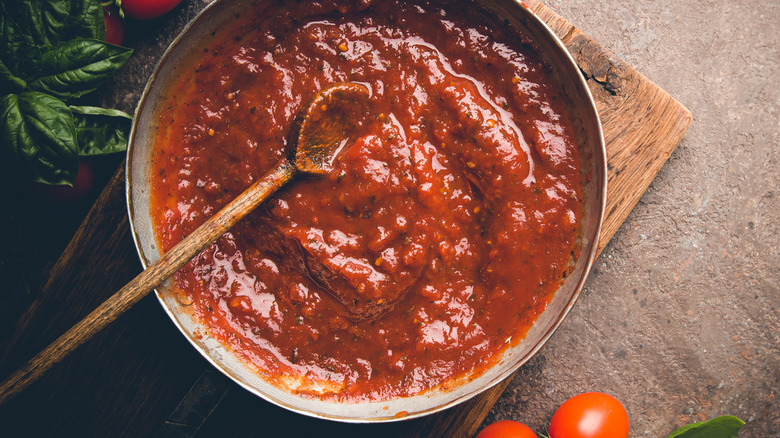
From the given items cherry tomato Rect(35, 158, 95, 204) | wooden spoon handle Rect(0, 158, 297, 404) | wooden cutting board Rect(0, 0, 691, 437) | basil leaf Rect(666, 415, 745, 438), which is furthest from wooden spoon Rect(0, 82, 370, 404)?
basil leaf Rect(666, 415, 745, 438)

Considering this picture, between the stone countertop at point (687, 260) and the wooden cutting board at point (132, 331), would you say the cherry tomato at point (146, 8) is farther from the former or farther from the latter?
the stone countertop at point (687, 260)

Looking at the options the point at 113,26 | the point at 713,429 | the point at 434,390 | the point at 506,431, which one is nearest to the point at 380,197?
the point at 434,390

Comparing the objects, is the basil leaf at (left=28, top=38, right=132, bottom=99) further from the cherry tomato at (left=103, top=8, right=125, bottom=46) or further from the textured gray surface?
the textured gray surface

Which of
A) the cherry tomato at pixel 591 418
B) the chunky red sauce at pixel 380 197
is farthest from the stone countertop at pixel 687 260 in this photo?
the chunky red sauce at pixel 380 197

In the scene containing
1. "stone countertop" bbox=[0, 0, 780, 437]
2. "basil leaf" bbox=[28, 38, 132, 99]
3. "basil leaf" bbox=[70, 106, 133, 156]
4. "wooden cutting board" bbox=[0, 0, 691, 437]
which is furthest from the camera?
"stone countertop" bbox=[0, 0, 780, 437]

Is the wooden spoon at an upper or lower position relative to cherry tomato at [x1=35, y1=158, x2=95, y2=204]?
upper

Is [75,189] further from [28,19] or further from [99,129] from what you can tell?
[28,19]

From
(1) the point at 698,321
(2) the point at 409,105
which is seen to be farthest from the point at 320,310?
(1) the point at 698,321
